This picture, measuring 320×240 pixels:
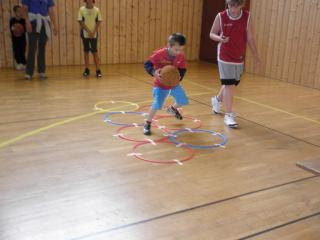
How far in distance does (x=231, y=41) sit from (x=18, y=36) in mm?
5117

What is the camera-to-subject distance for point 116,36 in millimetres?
9719

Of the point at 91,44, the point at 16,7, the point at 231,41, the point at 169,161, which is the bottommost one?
the point at 169,161

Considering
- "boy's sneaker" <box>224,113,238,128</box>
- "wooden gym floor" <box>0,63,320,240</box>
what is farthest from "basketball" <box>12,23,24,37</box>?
"boy's sneaker" <box>224,113,238,128</box>

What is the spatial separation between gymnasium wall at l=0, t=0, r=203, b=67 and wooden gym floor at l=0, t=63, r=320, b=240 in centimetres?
328

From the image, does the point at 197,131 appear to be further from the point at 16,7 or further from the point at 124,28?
the point at 124,28

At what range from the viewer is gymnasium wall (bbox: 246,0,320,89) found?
7.79m

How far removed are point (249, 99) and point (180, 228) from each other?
4.33m

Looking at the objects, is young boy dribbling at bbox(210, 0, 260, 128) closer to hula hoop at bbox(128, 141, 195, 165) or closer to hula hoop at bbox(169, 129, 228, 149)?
hula hoop at bbox(169, 129, 228, 149)

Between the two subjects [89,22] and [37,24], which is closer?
[37,24]

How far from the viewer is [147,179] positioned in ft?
11.0

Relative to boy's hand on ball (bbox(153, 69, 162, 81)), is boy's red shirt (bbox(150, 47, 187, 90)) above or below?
above

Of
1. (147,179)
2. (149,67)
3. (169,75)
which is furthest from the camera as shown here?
(149,67)

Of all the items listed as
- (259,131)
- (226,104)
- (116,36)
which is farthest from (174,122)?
(116,36)

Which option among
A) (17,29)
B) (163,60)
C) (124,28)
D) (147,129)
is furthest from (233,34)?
(124,28)
